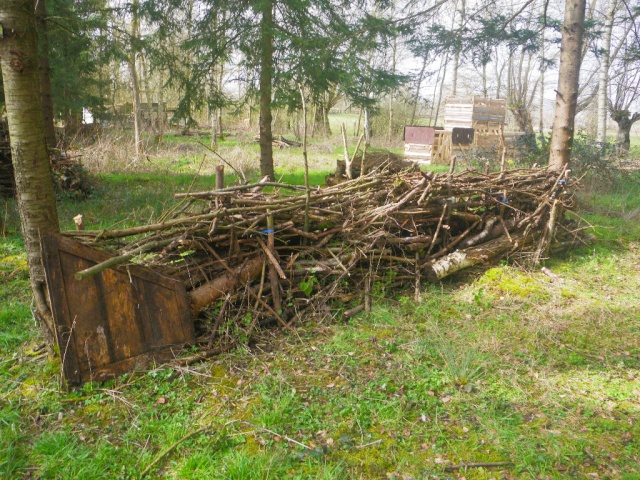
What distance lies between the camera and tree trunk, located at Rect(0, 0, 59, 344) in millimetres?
2906

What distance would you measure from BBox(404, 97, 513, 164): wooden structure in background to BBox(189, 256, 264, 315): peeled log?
15162 millimetres

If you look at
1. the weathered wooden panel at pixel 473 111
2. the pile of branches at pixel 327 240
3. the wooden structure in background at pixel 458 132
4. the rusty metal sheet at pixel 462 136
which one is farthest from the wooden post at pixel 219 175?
the weathered wooden panel at pixel 473 111

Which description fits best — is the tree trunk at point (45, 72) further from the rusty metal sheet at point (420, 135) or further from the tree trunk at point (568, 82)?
the rusty metal sheet at point (420, 135)

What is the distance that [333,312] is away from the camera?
442 centimetres

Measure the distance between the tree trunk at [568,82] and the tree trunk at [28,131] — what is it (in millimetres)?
7471

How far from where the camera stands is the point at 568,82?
25.8ft

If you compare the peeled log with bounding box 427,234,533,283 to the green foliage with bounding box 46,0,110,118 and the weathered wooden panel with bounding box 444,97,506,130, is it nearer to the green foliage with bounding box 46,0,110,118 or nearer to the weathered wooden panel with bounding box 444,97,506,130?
the green foliage with bounding box 46,0,110,118

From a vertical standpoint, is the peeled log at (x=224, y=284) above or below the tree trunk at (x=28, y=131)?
below

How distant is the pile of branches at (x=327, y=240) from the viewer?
3.88 meters

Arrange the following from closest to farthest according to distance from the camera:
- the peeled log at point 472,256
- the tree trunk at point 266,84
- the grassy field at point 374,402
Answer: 1. the grassy field at point 374,402
2. the peeled log at point 472,256
3. the tree trunk at point 266,84

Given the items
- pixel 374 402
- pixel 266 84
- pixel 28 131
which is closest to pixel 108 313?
pixel 28 131

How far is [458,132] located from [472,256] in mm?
13958

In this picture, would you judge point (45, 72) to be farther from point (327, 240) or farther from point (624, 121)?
point (624, 121)

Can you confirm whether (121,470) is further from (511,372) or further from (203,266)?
(511,372)
